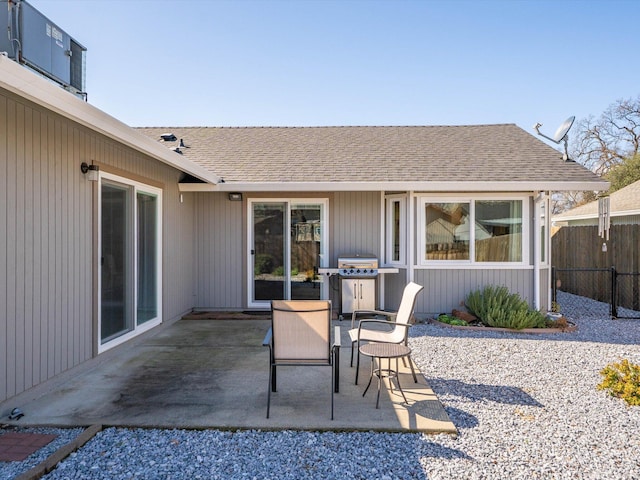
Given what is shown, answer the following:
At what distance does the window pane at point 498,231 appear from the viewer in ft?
24.2

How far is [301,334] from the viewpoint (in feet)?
11.4

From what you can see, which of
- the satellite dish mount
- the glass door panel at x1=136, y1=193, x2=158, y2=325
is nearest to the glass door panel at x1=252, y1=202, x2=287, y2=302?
the glass door panel at x1=136, y1=193, x2=158, y2=325

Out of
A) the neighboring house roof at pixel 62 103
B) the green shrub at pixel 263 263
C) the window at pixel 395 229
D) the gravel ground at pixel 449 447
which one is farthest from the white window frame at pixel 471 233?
the neighboring house roof at pixel 62 103

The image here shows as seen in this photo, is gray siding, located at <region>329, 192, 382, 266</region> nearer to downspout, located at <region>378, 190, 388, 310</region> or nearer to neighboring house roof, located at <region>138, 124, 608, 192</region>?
downspout, located at <region>378, 190, 388, 310</region>

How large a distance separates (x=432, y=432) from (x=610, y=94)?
27982mm

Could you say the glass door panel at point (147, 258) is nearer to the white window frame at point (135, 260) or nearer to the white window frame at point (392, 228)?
the white window frame at point (135, 260)

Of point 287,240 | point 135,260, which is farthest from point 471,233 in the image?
point 135,260

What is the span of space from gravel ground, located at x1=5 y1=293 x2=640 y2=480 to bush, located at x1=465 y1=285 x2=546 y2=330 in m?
2.49

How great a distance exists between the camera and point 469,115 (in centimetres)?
1592

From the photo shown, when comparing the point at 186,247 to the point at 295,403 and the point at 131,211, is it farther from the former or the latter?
the point at 295,403

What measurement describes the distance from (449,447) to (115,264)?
4.36m

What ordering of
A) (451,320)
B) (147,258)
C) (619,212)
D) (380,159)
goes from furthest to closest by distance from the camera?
(619,212)
(380,159)
(451,320)
(147,258)

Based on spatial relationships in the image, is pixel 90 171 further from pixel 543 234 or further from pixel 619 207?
pixel 619 207

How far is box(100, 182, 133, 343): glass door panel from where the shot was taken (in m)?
4.91
